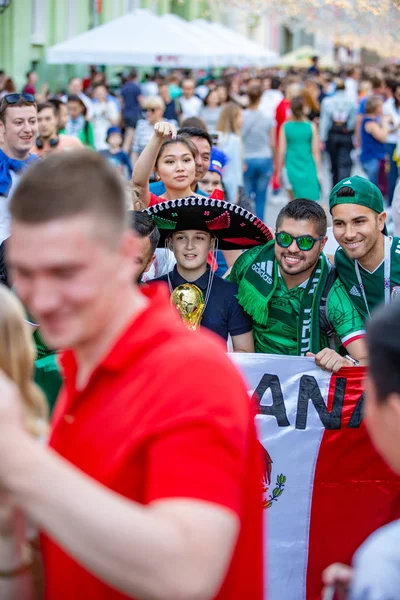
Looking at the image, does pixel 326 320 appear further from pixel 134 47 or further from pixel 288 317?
pixel 134 47

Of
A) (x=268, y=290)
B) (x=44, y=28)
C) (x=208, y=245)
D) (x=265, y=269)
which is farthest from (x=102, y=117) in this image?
(x=268, y=290)

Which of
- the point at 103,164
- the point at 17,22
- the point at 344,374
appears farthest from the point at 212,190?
the point at 17,22

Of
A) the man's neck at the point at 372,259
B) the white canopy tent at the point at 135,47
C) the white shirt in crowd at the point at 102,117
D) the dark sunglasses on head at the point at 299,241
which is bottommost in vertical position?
the white shirt in crowd at the point at 102,117

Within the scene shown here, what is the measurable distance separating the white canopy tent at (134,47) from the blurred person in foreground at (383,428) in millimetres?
19496

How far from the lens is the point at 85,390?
1747mm

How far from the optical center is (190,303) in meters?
4.61

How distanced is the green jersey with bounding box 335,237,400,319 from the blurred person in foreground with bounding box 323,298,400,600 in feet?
8.92

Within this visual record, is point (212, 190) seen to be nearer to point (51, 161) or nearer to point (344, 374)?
point (344, 374)

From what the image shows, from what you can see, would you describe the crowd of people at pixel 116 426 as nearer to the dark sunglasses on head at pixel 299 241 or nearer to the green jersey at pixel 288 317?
the green jersey at pixel 288 317

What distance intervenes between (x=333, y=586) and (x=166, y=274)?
3.20 meters

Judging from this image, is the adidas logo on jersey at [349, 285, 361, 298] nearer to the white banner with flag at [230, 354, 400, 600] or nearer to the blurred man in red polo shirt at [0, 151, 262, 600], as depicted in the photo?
the white banner with flag at [230, 354, 400, 600]

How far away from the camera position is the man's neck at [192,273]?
15.7 feet

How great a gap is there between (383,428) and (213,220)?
315 centimetres

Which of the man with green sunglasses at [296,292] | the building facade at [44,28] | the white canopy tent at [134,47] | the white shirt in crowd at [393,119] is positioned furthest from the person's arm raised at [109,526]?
the building facade at [44,28]
